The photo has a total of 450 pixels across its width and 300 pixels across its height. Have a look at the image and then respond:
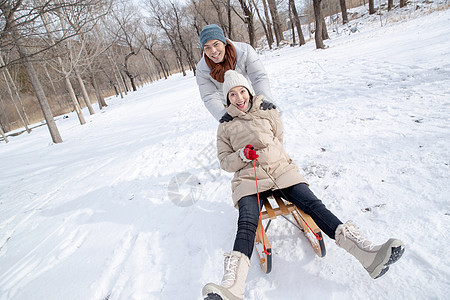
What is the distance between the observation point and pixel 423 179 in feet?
6.56

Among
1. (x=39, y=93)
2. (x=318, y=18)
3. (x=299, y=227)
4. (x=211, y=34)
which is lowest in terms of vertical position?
(x=299, y=227)

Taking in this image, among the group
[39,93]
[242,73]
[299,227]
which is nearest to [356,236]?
[299,227]

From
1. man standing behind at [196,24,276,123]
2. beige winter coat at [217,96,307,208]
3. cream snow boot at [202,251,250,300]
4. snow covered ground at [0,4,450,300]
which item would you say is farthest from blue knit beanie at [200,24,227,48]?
cream snow boot at [202,251,250,300]

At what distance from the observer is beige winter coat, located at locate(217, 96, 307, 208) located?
184 cm

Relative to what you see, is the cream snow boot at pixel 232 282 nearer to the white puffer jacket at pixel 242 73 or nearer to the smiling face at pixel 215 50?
the white puffer jacket at pixel 242 73

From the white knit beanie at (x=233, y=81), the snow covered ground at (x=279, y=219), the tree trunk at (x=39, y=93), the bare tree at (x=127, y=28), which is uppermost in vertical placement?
the bare tree at (x=127, y=28)

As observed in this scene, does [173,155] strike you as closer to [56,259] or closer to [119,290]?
[56,259]

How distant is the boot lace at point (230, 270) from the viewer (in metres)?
1.36

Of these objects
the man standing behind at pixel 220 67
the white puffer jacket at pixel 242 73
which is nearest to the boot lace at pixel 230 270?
the man standing behind at pixel 220 67

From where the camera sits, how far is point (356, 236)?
4.54 ft

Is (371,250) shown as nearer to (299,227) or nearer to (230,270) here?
(299,227)

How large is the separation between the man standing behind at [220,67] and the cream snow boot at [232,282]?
4.16 ft

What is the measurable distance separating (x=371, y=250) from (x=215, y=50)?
2155mm

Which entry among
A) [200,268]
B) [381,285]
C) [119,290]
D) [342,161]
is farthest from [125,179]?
[381,285]
